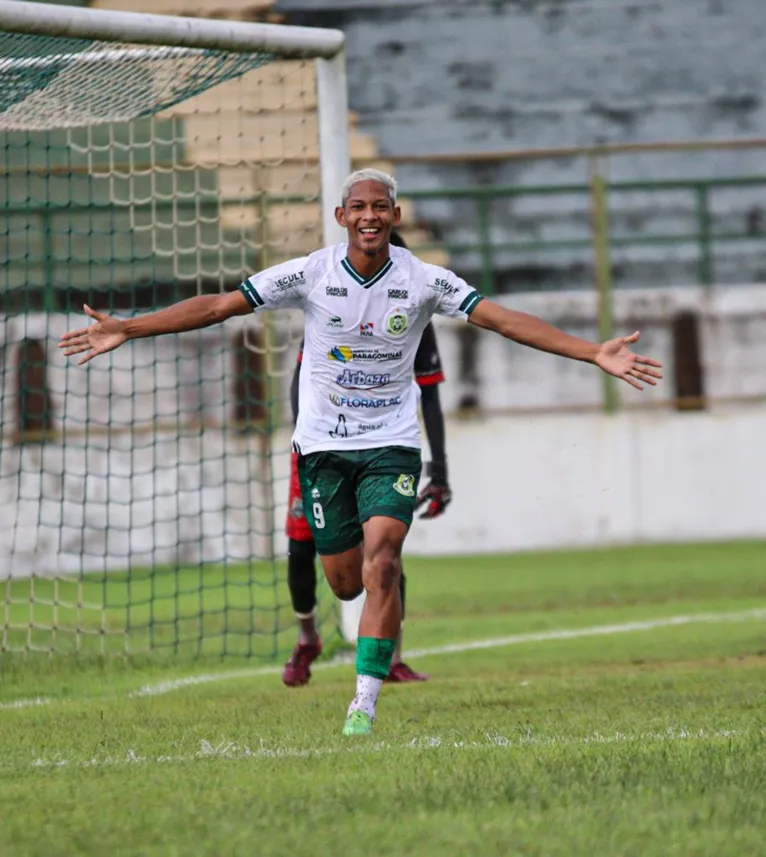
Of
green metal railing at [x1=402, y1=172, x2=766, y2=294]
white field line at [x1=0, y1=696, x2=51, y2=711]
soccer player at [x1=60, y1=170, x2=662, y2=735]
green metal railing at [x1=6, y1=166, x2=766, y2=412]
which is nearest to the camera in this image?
soccer player at [x1=60, y1=170, x2=662, y2=735]

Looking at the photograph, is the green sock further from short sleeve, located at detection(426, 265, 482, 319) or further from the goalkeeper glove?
the goalkeeper glove

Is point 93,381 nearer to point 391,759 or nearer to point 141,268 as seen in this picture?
point 141,268

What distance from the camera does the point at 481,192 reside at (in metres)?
18.4

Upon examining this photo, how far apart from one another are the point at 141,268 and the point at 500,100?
220 inches

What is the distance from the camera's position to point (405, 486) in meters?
6.53

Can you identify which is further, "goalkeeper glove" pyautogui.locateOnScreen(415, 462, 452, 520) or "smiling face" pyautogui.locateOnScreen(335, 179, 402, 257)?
"goalkeeper glove" pyautogui.locateOnScreen(415, 462, 452, 520)

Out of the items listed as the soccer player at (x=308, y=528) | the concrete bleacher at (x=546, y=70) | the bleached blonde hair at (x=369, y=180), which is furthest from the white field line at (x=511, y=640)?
the concrete bleacher at (x=546, y=70)

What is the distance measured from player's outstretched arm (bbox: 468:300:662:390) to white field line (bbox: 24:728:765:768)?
4.09 ft

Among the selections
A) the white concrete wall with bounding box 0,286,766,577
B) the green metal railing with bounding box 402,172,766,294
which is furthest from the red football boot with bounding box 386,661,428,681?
the green metal railing with bounding box 402,172,766,294

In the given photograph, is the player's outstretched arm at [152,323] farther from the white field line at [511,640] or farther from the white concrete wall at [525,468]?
the white concrete wall at [525,468]

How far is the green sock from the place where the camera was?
20.2ft

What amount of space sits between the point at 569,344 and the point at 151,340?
9.54 m

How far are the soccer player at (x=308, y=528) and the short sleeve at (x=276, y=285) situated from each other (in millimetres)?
1463

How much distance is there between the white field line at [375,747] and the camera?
530 centimetres
